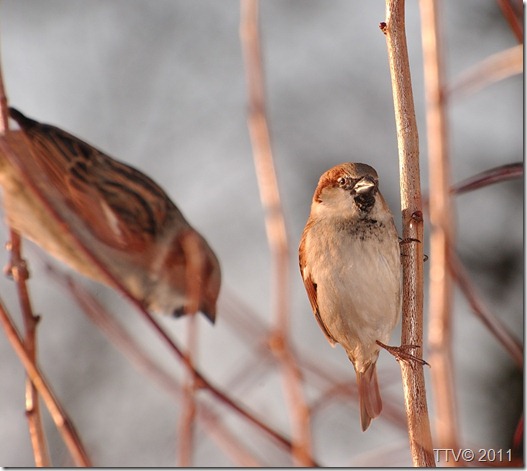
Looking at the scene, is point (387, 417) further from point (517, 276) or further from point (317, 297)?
point (517, 276)

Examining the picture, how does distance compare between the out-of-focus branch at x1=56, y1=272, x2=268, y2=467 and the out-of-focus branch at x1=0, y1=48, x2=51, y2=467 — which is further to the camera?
the out-of-focus branch at x1=0, y1=48, x2=51, y2=467

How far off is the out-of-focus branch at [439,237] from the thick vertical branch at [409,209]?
27 mm

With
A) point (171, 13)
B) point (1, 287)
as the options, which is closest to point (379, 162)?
point (171, 13)

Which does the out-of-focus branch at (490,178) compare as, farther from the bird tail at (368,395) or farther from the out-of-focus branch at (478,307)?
the bird tail at (368,395)

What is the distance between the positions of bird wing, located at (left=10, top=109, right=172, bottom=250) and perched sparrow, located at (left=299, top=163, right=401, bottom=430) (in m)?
0.21

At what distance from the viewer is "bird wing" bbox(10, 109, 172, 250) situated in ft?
2.97

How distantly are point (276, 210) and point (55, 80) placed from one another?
101 cm

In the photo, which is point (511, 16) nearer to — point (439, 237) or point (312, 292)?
point (439, 237)

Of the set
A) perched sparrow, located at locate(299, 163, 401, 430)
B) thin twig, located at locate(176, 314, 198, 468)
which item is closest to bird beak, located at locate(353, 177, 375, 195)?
perched sparrow, located at locate(299, 163, 401, 430)

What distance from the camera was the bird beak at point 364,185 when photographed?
0.95 m

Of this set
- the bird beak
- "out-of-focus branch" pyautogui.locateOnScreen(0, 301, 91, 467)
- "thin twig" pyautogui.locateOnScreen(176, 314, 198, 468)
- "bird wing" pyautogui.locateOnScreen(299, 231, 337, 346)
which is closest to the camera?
"thin twig" pyautogui.locateOnScreen(176, 314, 198, 468)

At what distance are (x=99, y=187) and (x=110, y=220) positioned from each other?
101 millimetres

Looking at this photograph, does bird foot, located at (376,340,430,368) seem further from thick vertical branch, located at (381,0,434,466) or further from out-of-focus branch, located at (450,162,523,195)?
out-of-focus branch, located at (450,162,523,195)

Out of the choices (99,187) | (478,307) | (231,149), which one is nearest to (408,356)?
(478,307)
